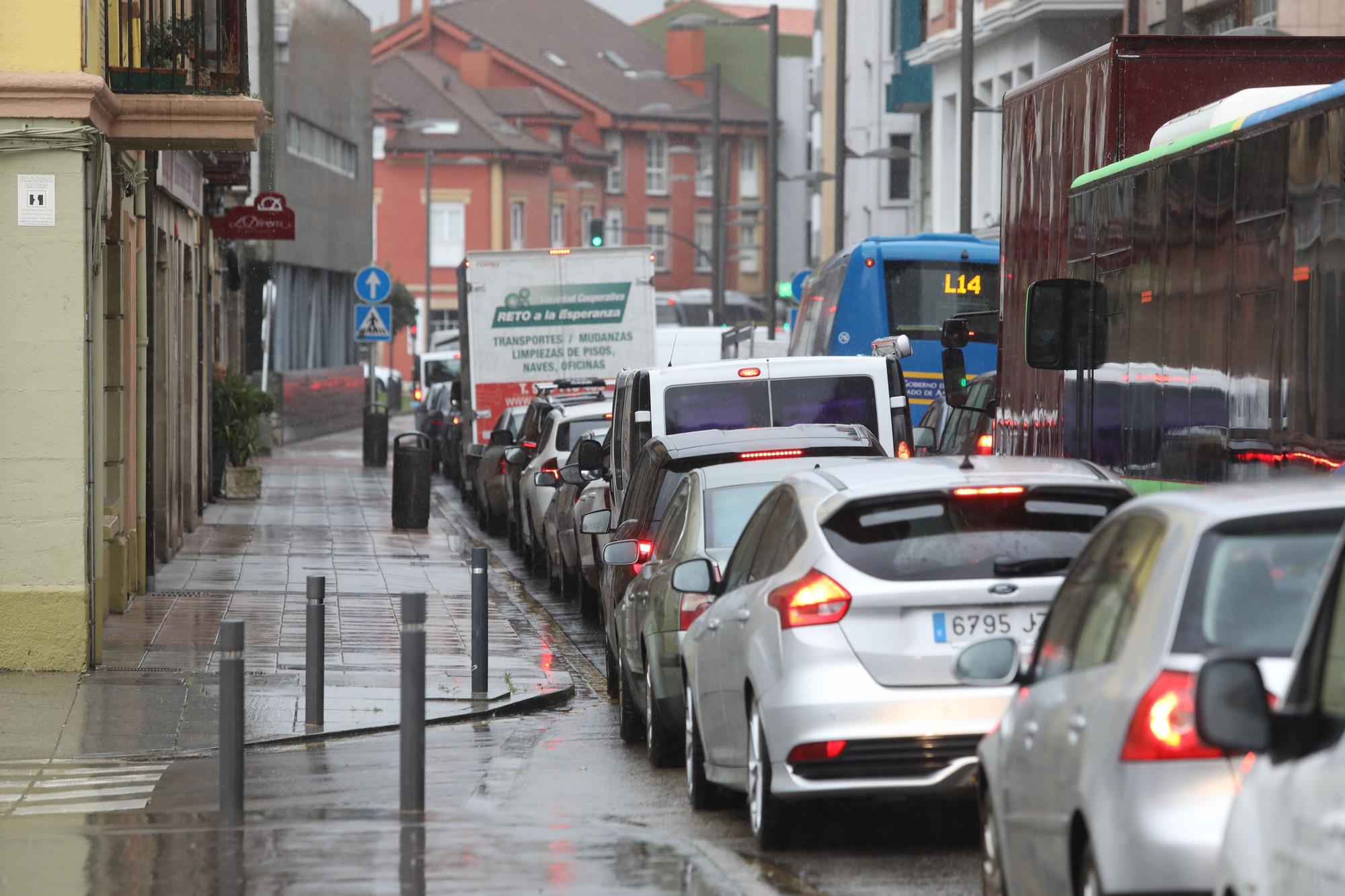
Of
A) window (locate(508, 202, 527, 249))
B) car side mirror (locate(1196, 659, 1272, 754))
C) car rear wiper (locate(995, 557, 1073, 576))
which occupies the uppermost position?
window (locate(508, 202, 527, 249))

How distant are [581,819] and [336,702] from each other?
13.8 feet

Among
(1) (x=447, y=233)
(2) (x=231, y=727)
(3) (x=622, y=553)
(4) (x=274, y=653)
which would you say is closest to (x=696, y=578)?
(2) (x=231, y=727)

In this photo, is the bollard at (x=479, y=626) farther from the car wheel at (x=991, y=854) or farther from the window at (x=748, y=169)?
the window at (x=748, y=169)

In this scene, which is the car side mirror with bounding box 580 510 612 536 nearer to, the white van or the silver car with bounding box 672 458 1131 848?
the white van

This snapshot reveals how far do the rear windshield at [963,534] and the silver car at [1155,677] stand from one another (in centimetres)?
205

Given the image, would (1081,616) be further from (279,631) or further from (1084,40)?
(1084,40)

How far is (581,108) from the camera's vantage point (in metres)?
104

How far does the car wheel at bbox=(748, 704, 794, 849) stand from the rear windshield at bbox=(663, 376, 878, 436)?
247 inches

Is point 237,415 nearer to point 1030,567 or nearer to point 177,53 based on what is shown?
→ point 177,53

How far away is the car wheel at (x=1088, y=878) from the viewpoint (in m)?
5.09

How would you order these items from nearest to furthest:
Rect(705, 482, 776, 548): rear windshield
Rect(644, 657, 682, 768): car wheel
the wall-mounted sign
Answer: Rect(705, 482, 776, 548): rear windshield → Rect(644, 657, 682, 768): car wheel → the wall-mounted sign

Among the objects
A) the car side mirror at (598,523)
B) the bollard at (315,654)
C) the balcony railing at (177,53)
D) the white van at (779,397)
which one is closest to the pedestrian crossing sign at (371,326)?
the balcony railing at (177,53)

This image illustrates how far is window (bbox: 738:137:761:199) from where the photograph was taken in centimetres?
10781

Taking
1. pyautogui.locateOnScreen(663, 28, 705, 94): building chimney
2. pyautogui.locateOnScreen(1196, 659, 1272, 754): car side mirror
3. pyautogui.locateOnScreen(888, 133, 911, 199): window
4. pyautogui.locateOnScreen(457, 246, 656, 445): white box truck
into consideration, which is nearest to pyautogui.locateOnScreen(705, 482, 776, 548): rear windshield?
pyautogui.locateOnScreen(1196, 659, 1272, 754): car side mirror
